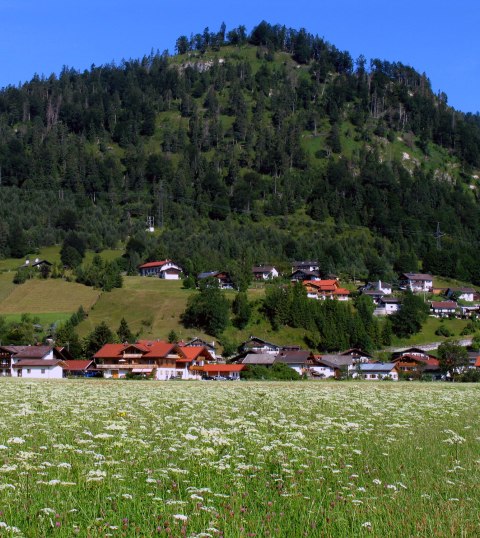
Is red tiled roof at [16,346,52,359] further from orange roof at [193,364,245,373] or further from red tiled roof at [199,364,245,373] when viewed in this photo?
red tiled roof at [199,364,245,373]

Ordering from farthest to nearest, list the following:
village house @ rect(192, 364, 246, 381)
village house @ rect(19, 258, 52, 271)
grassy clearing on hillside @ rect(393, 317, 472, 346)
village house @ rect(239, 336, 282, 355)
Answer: village house @ rect(19, 258, 52, 271), grassy clearing on hillside @ rect(393, 317, 472, 346), village house @ rect(239, 336, 282, 355), village house @ rect(192, 364, 246, 381)

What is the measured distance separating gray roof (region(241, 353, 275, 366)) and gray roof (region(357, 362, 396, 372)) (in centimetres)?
1345

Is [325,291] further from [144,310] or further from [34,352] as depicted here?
[34,352]

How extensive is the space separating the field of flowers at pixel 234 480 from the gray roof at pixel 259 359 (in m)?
75.8

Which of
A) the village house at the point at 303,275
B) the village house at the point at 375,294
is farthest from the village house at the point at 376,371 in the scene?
the village house at the point at 303,275

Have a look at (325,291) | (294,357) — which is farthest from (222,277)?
(294,357)

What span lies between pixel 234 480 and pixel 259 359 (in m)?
84.9

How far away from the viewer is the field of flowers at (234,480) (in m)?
8.50

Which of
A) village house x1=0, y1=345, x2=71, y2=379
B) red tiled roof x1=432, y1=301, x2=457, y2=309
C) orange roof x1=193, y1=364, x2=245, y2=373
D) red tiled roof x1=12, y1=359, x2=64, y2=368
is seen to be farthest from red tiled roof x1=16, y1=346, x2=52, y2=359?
red tiled roof x1=432, y1=301, x2=457, y2=309

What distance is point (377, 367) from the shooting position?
97188 millimetres

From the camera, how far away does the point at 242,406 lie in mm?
24141

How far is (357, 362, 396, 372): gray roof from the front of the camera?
95.6 m

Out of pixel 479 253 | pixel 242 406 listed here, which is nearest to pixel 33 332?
pixel 242 406

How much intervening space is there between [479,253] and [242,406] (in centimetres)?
17567
